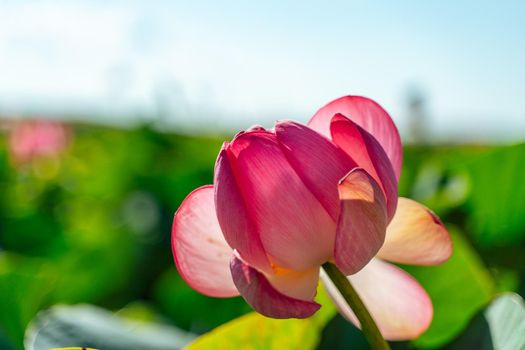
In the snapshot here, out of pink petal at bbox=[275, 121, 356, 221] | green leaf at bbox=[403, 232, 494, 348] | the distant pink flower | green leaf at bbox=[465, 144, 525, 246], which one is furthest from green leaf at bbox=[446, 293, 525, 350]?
the distant pink flower

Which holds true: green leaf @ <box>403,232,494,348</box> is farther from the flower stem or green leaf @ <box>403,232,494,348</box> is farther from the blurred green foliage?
the flower stem

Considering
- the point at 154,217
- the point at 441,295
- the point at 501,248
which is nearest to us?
the point at 441,295

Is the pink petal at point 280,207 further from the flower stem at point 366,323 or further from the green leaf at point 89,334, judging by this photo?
the green leaf at point 89,334

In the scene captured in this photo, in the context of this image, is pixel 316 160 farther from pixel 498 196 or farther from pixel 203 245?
pixel 498 196

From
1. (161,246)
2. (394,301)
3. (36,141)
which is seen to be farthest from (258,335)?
(36,141)

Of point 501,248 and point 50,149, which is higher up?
point 501,248

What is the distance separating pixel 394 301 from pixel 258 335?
11cm

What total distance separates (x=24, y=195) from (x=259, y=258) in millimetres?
1926

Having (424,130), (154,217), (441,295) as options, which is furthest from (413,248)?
(424,130)

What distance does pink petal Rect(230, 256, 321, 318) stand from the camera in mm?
363

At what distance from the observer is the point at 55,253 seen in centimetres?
146

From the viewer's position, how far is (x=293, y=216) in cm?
39

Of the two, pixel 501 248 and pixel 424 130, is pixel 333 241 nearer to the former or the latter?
pixel 501 248

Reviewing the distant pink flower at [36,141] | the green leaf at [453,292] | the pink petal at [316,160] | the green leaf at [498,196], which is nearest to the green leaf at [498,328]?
the green leaf at [453,292]
